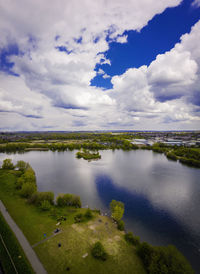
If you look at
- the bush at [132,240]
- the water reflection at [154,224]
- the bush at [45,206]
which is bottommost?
the water reflection at [154,224]

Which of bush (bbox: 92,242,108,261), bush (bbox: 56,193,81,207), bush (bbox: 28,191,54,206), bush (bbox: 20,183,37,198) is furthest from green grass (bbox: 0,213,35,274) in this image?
bush (bbox: 20,183,37,198)

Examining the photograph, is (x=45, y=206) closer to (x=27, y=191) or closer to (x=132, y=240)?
(x=27, y=191)

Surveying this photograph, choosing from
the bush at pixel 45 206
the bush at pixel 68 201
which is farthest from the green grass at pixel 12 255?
the bush at pixel 68 201

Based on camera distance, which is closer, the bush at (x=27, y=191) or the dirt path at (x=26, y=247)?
the dirt path at (x=26, y=247)

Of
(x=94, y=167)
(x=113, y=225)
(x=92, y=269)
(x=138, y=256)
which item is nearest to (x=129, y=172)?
(x=94, y=167)

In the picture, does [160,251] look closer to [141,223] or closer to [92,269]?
[92,269]

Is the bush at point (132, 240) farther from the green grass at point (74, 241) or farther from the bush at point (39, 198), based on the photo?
the bush at point (39, 198)
